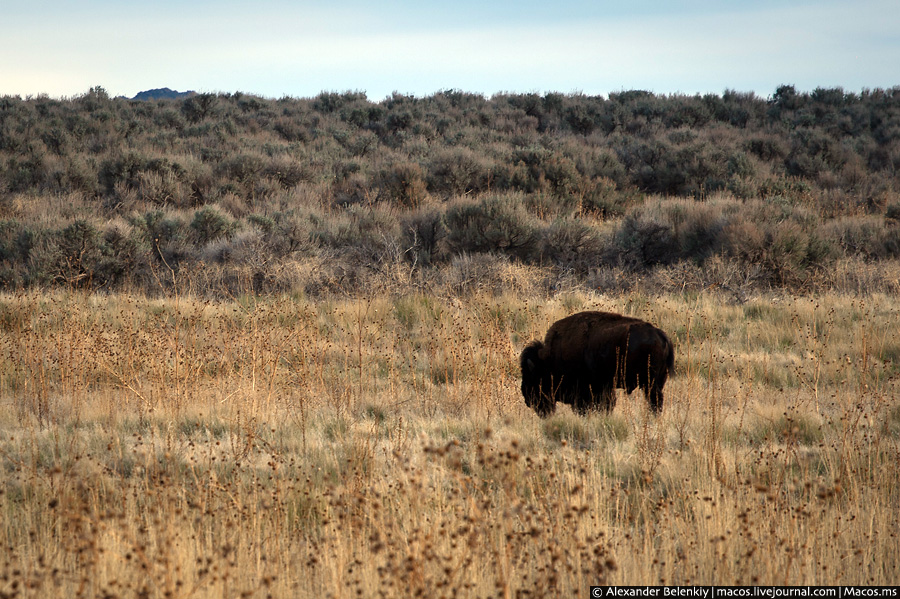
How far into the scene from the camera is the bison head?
226 inches

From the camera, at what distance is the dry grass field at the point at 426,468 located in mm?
3154

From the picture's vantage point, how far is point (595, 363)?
206 inches

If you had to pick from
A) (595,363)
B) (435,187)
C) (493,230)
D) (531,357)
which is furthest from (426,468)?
(435,187)

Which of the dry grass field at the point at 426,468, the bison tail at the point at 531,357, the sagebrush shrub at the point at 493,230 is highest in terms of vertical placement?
the sagebrush shrub at the point at 493,230

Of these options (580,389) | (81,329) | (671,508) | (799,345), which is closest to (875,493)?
(671,508)

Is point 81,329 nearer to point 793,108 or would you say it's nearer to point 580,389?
point 580,389

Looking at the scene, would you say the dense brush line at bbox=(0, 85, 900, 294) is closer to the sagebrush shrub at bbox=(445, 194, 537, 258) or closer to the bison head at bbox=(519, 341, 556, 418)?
the sagebrush shrub at bbox=(445, 194, 537, 258)

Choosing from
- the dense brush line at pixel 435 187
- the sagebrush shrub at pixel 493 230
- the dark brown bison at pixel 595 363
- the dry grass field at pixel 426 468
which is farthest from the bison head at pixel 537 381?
the sagebrush shrub at pixel 493 230

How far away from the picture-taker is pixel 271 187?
17766 millimetres

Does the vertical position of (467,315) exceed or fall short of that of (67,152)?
it falls short

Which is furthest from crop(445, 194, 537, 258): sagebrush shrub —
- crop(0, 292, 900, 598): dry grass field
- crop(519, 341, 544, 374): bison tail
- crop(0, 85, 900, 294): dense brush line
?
crop(519, 341, 544, 374): bison tail

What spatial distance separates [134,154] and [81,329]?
1162 cm

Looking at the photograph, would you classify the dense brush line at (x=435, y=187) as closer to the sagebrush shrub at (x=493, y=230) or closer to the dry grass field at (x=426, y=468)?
the sagebrush shrub at (x=493, y=230)

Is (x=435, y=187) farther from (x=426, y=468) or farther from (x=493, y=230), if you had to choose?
(x=426, y=468)
